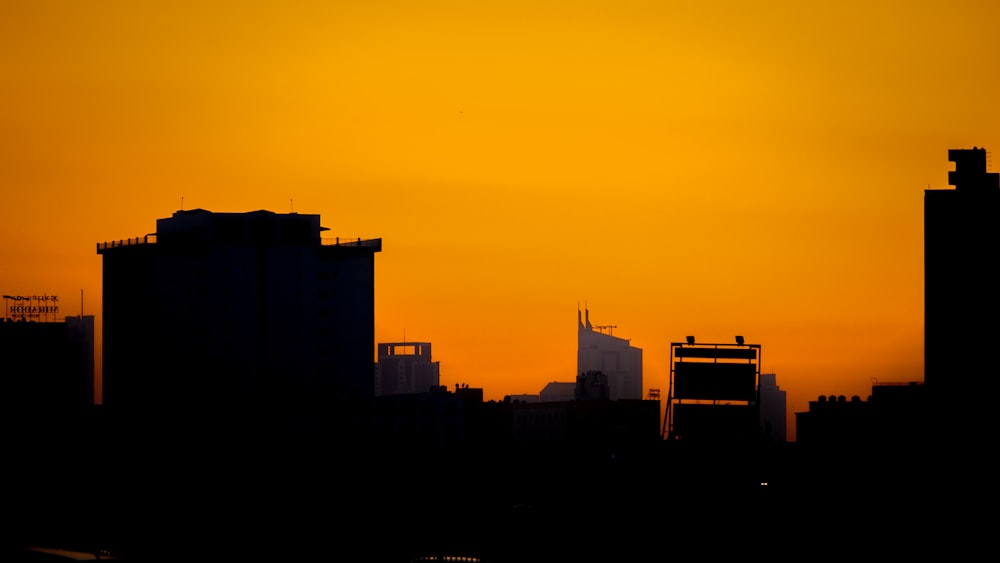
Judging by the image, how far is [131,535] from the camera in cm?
16788

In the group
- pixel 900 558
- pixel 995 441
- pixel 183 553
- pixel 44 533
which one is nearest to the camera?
pixel 183 553

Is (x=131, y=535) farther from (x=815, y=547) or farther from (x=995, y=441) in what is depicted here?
(x=995, y=441)

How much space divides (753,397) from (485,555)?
4698 cm

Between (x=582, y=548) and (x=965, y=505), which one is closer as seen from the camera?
(x=582, y=548)

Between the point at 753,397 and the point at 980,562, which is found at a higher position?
the point at 753,397

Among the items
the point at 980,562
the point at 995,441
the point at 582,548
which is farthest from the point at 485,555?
the point at 995,441

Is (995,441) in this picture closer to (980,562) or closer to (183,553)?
(980,562)

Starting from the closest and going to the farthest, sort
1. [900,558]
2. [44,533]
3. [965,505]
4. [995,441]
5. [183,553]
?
[183,553] → [900,558] → [44,533] → [965,505] → [995,441]

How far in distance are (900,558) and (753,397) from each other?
38.2 metres

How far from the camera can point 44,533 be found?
16775cm

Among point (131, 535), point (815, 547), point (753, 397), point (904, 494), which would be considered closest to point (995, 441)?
point (904, 494)

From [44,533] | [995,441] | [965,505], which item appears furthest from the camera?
[995,441]

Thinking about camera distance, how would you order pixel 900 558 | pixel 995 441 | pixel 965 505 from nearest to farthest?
pixel 900 558 → pixel 965 505 → pixel 995 441

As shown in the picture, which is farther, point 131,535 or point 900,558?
point 131,535
